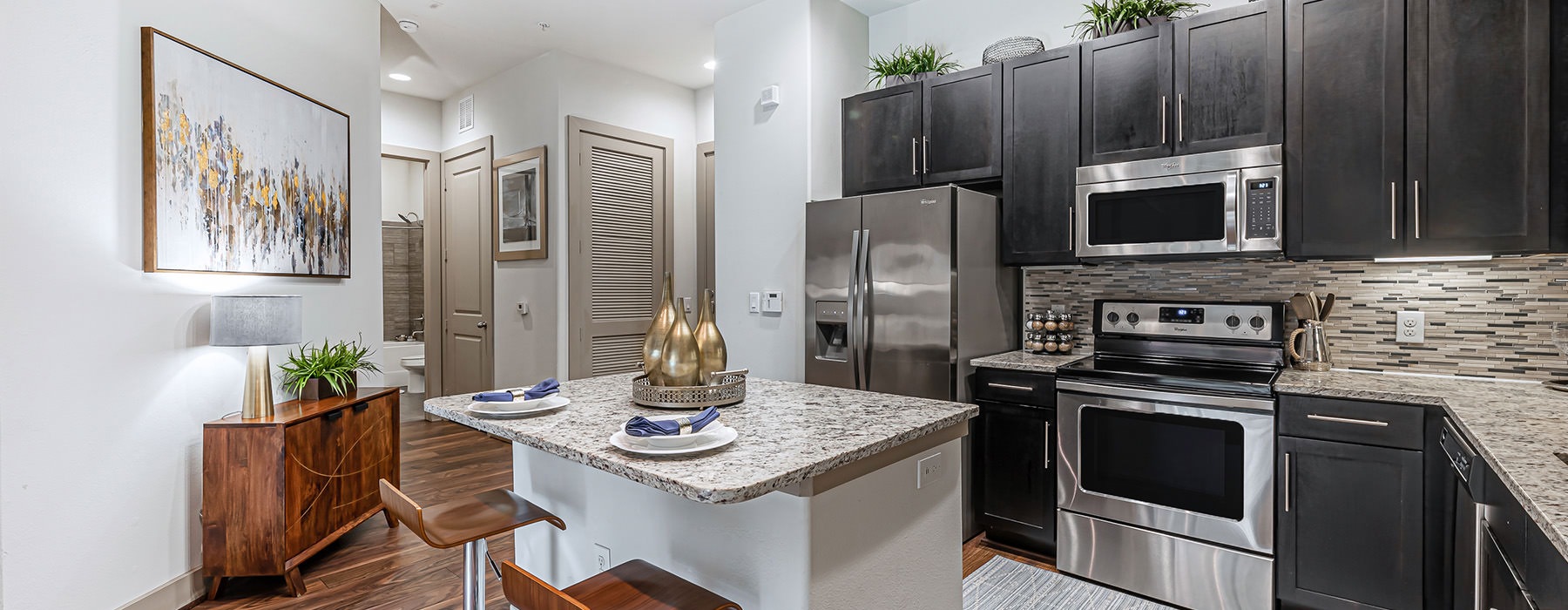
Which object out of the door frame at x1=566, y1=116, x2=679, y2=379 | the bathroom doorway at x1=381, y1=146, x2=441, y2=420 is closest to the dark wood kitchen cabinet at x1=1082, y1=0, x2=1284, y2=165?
the door frame at x1=566, y1=116, x2=679, y2=379

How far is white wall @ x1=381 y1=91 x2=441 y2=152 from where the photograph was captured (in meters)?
5.52

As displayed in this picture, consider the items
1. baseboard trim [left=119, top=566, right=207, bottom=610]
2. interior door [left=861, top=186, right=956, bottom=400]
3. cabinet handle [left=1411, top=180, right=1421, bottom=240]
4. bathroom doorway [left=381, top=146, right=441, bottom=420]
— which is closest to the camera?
cabinet handle [left=1411, top=180, right=1421, bottom=240]

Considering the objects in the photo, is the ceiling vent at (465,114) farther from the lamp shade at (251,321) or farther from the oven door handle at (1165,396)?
the oven door handle at (1165,396)

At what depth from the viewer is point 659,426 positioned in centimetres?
141

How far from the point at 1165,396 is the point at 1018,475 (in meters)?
0.70

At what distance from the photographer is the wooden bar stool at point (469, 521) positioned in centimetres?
158

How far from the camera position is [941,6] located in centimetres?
372

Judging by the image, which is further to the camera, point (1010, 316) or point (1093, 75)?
point (1010, 316)

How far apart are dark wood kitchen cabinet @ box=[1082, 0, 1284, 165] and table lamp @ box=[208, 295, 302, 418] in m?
3.26

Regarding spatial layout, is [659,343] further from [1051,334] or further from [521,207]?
[521,207]

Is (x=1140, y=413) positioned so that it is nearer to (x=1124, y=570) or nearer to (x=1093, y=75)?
(x=1124, y=570)

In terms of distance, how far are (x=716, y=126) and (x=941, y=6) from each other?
4.55ft

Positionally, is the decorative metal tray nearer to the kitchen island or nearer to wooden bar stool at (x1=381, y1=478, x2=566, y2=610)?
the kitchen island

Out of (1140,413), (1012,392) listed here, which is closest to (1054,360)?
(1012,392)
